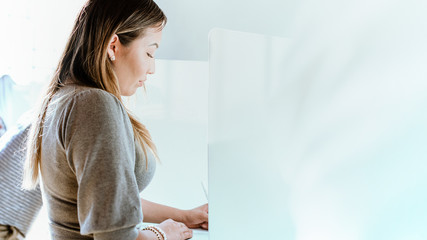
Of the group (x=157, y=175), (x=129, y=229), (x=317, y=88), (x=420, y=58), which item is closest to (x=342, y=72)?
(x=317, y=88)

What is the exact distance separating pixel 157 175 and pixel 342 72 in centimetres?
100

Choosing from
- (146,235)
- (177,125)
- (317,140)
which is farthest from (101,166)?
(177,125)

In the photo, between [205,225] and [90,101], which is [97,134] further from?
[205,225]

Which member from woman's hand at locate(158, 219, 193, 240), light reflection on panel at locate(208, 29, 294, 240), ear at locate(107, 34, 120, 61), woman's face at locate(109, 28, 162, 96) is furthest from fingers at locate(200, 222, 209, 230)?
ear at locate(107, 34, 120, 61)

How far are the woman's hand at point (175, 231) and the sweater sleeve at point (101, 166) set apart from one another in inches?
10.2

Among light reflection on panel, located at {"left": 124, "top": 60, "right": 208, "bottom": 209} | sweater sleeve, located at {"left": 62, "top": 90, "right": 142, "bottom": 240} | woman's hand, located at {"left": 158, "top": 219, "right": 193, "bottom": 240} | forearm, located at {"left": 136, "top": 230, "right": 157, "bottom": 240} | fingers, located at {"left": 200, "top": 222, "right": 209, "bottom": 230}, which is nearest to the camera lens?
sweater sleeve, located at {"left": 62, "top": 90, "right": 142, "bottom": 240}

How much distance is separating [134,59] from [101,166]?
1.11ft

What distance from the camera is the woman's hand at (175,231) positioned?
0.99 metres

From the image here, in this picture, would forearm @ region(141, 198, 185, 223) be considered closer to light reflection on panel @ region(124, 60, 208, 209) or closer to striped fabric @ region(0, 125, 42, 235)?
striped fabric @ region(0, 125, 42, 235)

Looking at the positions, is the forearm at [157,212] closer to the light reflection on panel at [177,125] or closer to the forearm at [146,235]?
the forearm at [146,235]

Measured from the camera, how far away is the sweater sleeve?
697mm

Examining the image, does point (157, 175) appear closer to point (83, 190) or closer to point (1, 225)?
point (1, 225)

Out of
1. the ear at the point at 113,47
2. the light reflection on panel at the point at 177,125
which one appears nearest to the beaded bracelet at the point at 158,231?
the ear at the point at 113,47

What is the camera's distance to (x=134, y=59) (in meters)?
0.95
